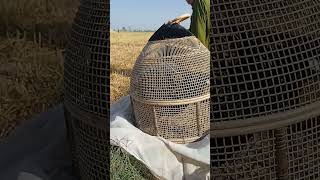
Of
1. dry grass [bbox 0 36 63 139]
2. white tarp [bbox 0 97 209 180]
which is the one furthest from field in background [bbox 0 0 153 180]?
white tarp [bbox 0 97 209 180]

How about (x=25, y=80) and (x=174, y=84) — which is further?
(x=25, y=80)

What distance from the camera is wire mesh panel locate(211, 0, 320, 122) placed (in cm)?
121

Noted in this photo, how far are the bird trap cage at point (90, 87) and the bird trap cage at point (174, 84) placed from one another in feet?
0.38

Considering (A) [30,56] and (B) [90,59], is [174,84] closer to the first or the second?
(B) [90,59]

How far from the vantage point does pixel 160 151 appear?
125 cm

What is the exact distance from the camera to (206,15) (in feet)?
3.91

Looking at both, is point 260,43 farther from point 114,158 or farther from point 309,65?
point 114,158

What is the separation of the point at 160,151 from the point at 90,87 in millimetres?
245

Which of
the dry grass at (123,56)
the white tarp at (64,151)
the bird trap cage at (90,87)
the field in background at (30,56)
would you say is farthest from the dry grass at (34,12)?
the dry grass at (123,56)

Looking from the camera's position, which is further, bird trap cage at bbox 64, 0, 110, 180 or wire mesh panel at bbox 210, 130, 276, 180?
bird trap cage at bbox 64, 0, 110, 180

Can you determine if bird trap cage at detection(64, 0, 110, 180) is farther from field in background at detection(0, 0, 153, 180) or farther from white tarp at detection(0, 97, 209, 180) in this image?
field in background at detection(0, 0, 153, 180)

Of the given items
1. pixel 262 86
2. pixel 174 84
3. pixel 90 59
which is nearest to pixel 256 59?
pixel 262 86

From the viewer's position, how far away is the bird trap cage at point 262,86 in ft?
4.00

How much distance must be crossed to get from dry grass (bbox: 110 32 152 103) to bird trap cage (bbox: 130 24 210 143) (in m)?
0.01
